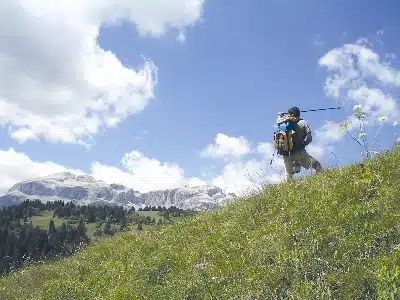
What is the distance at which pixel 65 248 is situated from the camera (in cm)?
1742

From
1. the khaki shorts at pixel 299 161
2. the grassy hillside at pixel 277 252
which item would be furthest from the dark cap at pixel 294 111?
the grassy hillside at pixel 277 252

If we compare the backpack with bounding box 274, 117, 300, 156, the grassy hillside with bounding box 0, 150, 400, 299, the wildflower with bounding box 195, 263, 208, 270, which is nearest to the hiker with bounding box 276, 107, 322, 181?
the backpack with bounding box 274, 117, 300, 156

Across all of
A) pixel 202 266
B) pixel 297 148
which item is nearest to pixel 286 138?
pixel 297 148

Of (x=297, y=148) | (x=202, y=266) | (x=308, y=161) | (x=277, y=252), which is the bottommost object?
(x=202, y=266)

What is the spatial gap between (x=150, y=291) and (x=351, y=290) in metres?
4.08

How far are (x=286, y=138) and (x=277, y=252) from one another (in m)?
7.02

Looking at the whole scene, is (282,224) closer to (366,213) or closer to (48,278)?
(366,213)

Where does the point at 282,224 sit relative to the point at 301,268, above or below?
above

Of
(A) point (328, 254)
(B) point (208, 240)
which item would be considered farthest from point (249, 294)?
(B) point (208, 240)

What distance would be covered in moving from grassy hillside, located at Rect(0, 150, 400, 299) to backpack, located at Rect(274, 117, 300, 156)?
7.39 feet

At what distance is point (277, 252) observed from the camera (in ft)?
26.5

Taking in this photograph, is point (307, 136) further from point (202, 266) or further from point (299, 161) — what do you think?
point (202, 266)

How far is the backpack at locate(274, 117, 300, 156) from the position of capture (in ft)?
47.6

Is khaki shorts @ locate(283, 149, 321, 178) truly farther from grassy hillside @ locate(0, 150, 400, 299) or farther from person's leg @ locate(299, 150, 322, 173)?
grassy hillside @ locate(0, 150, 400, 299)
